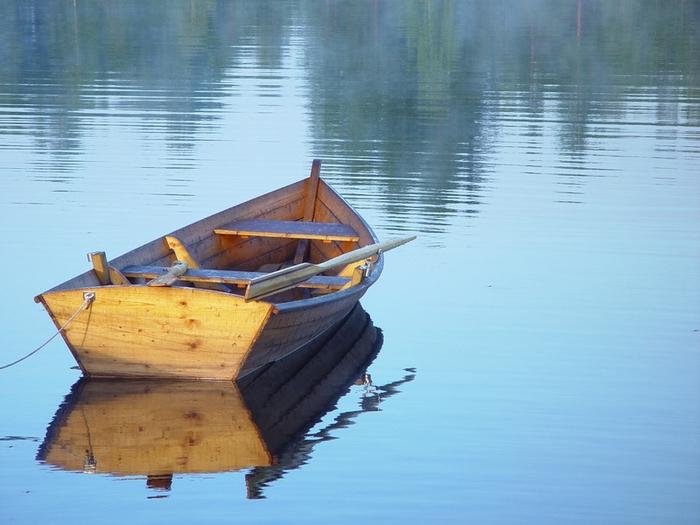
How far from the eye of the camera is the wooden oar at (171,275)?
10320 millimetres

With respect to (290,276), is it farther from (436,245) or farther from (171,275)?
(436,245)

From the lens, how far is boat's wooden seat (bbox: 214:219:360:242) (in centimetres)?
1323

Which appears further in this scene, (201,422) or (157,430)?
(201,422)

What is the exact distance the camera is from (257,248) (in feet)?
45.2

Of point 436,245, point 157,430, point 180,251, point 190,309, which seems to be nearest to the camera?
point 157,430

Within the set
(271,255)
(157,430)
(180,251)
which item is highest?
(180,251)

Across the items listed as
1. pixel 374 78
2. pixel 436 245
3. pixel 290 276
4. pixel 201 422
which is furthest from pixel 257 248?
pixel 374 78

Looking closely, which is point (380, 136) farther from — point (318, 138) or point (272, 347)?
point (272, 347)

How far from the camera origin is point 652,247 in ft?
51.1

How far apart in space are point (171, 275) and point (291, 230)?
111 inches

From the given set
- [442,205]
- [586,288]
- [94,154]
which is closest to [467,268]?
[586,288]

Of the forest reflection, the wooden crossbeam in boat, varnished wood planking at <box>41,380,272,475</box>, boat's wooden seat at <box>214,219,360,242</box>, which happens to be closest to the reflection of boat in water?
varnished wood planking at <box>41,380,272,475</box>

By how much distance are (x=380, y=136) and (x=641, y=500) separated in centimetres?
1567

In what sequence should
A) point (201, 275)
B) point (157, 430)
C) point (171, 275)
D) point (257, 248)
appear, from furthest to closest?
point (257, 248)
point (201, 275)
point (171, 275)
point (157, 430)
